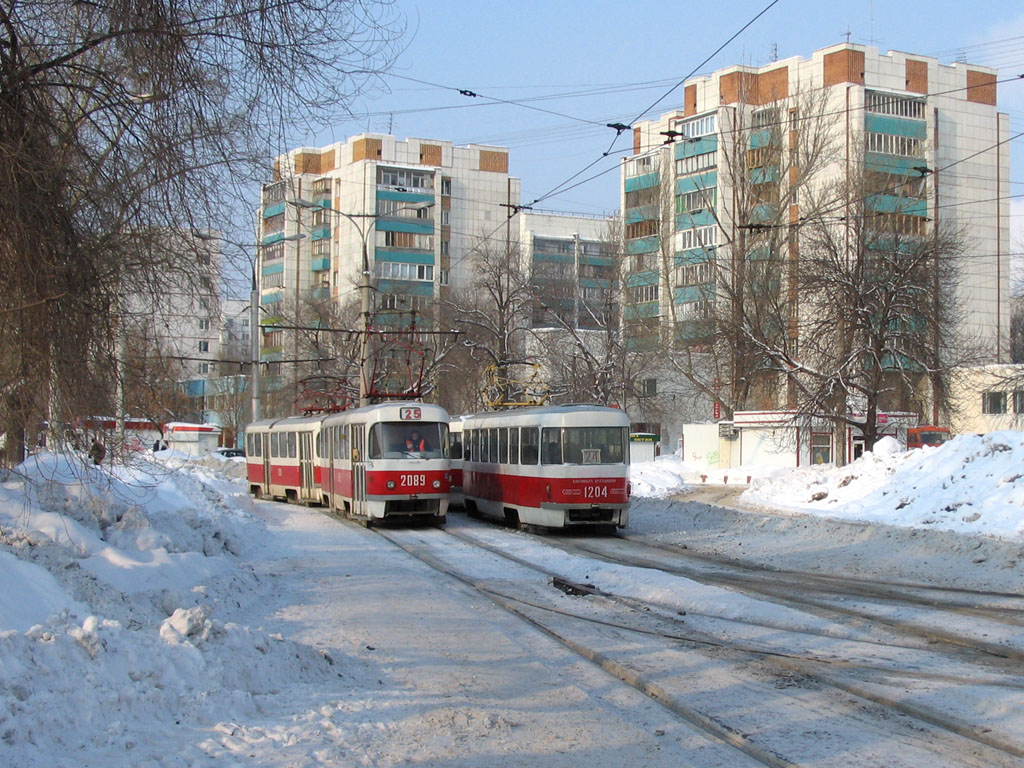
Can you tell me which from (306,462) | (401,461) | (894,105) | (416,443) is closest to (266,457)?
(306,462)

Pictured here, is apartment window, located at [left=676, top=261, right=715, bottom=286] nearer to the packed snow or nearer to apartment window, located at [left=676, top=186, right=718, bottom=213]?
apartment window, located at [left=676, top=186, right=718, bottom=213]

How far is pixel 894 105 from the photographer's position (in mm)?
62125

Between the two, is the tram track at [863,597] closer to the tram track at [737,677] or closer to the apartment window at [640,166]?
the tram track at [737,677]

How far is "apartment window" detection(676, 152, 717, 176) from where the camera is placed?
6203 centimetres

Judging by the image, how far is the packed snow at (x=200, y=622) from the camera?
5.56 meters

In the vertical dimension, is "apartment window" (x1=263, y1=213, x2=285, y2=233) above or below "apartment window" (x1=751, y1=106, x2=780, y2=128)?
below

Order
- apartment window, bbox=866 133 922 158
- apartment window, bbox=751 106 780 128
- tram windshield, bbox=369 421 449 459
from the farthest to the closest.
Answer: apartment window, bbox=866 133 922 158
apartment window, bbox=751 106 780 128
tram windshield, bbox=369 421 449 459

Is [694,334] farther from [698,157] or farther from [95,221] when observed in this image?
[95,221]

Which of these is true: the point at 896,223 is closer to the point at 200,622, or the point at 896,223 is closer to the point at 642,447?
the point at 642,447

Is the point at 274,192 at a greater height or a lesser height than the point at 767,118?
lesser

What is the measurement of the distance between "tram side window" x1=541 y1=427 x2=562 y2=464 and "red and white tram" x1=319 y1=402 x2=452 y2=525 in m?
3.02

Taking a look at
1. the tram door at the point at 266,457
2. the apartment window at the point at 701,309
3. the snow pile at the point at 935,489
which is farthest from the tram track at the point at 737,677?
the apartment window at the point at 701,309

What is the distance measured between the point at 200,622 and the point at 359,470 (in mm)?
16394

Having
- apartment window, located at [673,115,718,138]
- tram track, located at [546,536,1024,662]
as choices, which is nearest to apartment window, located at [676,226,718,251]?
apartment window, located at [673,115,718,138]
